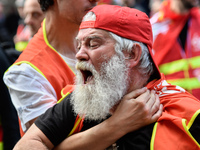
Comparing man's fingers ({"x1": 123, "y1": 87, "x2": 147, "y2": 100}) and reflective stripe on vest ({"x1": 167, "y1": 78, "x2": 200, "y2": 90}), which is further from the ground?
man's fingers ({"x1": 123, "y1": 87, "x2": 147, "y2": 100})

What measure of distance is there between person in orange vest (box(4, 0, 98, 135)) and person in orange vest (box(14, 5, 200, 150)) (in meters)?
0.40

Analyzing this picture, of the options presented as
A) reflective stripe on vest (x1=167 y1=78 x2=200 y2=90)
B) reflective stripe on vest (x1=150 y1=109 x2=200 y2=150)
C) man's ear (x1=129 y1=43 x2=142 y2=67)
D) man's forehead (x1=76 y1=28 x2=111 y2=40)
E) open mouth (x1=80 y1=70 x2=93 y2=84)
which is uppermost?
man's forehead (x1=76 y1=28 x2=111 y2=40)

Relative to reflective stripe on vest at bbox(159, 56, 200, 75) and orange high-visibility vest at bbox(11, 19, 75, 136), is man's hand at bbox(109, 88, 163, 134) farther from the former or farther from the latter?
reflective stripe on vest at bbox(159, 56, 200, 75)

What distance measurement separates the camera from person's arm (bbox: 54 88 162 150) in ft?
7.19

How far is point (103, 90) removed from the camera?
2.29 meters

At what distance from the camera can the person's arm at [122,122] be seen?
7.19 ft

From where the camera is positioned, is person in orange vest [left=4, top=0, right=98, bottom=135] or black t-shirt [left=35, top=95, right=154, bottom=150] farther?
person in orange vest [left=4, top=0, right=98, bottom=135]

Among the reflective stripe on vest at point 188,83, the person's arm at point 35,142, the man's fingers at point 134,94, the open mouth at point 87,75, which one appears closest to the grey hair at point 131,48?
the man's fingers at point 134,94

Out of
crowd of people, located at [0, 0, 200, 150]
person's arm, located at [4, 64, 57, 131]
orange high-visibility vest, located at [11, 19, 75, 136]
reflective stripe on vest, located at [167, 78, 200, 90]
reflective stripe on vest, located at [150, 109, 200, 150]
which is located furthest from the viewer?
reflective stripe on vest, located at [167, 78, 200, 90]

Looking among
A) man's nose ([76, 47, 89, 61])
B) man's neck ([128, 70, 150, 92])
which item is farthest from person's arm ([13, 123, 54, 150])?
man's neck ([128, 70, 150, 92])

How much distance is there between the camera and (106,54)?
2.27 meters

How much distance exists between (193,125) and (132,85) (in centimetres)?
51

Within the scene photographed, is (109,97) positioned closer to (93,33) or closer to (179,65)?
(93,33)

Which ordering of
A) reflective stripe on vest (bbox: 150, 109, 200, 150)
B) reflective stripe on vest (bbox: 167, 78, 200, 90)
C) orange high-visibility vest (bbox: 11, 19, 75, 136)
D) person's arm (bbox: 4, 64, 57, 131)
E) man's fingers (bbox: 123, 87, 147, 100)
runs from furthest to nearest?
reflective stripe on vest (bbox: 167, 78, 200, 90)
orange high-visibility vest (bbox: 11, 19, 75, 136)
person's arm (bbox: 4, 64, 57, 131)
man's fingers (bbox: 123, 87, 147, 100)
reflective stripe on vest (bbox: 150, 109, 200, 150)
